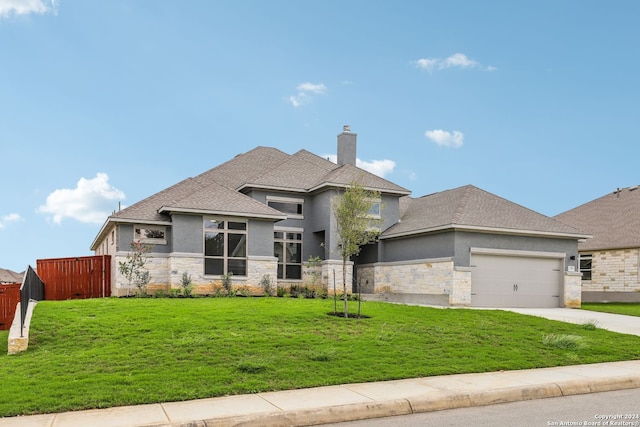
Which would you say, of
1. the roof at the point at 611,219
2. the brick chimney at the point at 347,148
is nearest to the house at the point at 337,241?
the brick chimney at the point at 347,148

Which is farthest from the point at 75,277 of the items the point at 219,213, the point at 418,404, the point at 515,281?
the point at 418,404

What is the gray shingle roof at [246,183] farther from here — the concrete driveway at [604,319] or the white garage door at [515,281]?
the concrete driveway at [604,319]

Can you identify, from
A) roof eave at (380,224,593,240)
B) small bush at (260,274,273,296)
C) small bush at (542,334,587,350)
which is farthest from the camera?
small bush at (260,274,273,296)

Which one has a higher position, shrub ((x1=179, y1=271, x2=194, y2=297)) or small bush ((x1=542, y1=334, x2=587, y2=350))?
shrub ((x1=179, y1=271, x2=194, y2=297))

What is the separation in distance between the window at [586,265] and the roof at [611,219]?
79cm

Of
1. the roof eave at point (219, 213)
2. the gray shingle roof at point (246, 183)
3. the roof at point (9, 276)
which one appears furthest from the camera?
the roof at point (9, 276)

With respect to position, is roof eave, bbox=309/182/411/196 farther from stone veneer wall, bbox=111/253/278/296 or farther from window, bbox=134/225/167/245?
window, bbox=134/225/167/245

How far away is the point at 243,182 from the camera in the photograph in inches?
1212

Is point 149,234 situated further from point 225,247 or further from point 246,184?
point 246,184

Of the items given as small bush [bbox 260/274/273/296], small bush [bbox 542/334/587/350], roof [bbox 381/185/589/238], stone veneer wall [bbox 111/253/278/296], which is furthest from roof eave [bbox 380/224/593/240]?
small bush [bbox 542/334/587/350]

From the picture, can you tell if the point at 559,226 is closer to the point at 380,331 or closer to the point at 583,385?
the point at 380,331

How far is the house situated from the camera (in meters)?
24.7

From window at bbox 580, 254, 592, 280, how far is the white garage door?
9.84m

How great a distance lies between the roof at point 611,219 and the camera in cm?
3366
